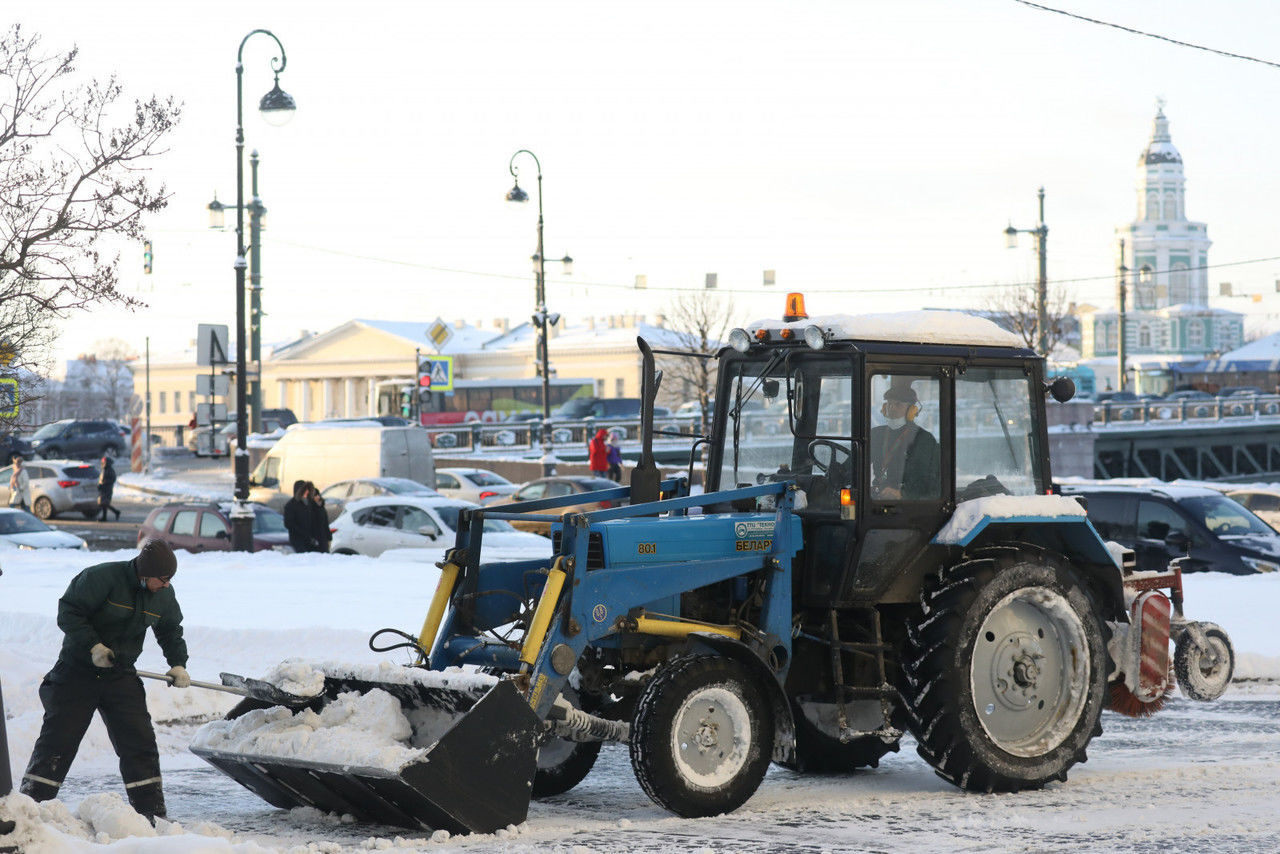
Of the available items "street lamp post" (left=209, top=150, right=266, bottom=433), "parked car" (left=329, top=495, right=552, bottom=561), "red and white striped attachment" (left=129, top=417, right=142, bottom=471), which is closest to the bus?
"red and white striped attachment" (left=129, top=417, right=142, bottom=471)

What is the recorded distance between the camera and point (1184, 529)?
749 inches

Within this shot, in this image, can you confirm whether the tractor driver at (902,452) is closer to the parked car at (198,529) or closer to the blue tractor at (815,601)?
the blue tractor at (815,601)

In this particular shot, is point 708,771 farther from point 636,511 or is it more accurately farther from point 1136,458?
point 1136,458

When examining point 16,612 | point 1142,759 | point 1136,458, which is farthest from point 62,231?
point 1136,458

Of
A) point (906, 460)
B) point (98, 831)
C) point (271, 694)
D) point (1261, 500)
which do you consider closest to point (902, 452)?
point (906, 460)

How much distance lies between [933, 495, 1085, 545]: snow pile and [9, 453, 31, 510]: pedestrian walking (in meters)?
32.0

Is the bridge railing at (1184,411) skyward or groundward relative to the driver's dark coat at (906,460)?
skyward

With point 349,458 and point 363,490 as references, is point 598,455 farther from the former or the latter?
point 363,490

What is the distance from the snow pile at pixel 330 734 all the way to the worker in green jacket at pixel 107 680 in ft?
0.99

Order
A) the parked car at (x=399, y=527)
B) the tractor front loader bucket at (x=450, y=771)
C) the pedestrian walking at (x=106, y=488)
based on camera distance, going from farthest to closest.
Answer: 1. the pedestrian walking at (x=106, y=488)
2. the parked car at (x=399, y=527)
3. the tractor front loader bucket at (x=450, y=771)

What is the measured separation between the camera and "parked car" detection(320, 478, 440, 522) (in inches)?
1093

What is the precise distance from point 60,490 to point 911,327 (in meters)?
33.3

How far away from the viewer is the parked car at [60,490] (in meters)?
37.2

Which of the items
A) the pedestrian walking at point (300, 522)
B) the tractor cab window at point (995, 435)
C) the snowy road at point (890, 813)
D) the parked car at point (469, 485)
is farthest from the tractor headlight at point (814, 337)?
the parked car at point (469, 485)
